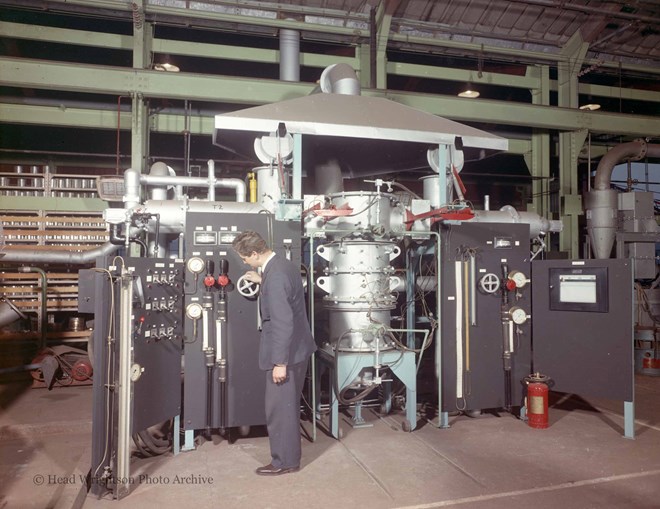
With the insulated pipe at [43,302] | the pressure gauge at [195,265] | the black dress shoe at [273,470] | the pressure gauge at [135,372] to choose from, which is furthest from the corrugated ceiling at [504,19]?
the black dress shoe at [273,470]

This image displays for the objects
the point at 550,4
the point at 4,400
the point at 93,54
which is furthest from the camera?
the point at 93,54

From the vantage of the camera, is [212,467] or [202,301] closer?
[212,467]

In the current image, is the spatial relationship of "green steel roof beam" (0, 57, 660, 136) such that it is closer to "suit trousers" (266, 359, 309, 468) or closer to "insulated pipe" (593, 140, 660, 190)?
"insulated pipe" (593, 140, 660, 190)

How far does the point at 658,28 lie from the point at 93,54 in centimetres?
804

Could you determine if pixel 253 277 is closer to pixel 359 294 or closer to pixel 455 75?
pixel 359 294

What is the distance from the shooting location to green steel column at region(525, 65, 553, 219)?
22.0 feet

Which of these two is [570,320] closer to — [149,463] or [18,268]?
[149,463]

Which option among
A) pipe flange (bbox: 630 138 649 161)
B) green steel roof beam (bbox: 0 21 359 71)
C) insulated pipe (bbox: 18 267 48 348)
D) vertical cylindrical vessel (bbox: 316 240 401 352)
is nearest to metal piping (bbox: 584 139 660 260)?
pipe flange (bbox: 630 138 649 161)

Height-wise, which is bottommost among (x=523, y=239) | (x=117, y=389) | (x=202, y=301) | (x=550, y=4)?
(x=117, y=389)

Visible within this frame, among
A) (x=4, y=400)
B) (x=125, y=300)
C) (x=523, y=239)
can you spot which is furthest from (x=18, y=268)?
(x=523, y=239)

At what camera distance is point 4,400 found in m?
4.93

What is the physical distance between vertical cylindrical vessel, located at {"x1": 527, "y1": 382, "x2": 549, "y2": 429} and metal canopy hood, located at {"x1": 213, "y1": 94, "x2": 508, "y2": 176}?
81.1 inches

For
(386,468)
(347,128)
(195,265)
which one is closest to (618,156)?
(347,128)

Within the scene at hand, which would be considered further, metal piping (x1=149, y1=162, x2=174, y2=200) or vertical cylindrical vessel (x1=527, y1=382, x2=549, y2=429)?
metal piping (x1=149, y1=162, x2=174, y2=200)
